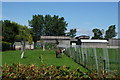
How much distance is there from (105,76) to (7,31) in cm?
3663

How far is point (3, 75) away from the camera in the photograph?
388 centimetres

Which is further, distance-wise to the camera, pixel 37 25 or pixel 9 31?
pixel 37 25

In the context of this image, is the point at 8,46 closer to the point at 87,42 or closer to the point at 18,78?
the point at 87,42

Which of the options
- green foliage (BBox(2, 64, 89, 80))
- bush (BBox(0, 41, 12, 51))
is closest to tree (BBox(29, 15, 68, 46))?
bush (BBox(0, 41, 12, 51))

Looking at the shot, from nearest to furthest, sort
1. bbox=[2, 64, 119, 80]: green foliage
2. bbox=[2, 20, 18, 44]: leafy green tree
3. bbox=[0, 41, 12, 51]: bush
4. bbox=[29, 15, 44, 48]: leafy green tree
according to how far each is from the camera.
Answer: bbox=[2, 64, 119, 80]: green foliage → bbox=[0, 41, 12, 51]: bush → bbox=[2, 20, 18, 44]: leafy green tree → bbox=[29, 15, 44, 48]: leafy green tree

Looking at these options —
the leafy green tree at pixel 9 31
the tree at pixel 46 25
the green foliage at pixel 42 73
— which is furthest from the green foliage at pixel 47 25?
the green foliage at pixel 42 73

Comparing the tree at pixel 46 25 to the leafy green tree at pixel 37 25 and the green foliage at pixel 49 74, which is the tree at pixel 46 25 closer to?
the leafy green tree at pixel 37 25

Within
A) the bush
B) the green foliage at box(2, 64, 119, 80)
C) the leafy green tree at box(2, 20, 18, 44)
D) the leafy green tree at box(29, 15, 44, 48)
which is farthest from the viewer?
the leafy green tree at box(29, 15, 44, 48)

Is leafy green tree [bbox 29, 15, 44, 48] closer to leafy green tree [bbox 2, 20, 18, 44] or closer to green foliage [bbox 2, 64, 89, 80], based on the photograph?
leafy green tree [bbox 2, 20, 18, 44]

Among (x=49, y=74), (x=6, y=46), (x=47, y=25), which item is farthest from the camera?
(x=47, y=25)

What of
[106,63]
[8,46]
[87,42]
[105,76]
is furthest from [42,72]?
[87,42]

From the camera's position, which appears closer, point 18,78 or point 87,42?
point 18,78

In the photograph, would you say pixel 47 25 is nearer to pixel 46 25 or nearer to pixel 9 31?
pixel 46 25

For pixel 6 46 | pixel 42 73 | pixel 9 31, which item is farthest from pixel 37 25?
pixel 42 73
